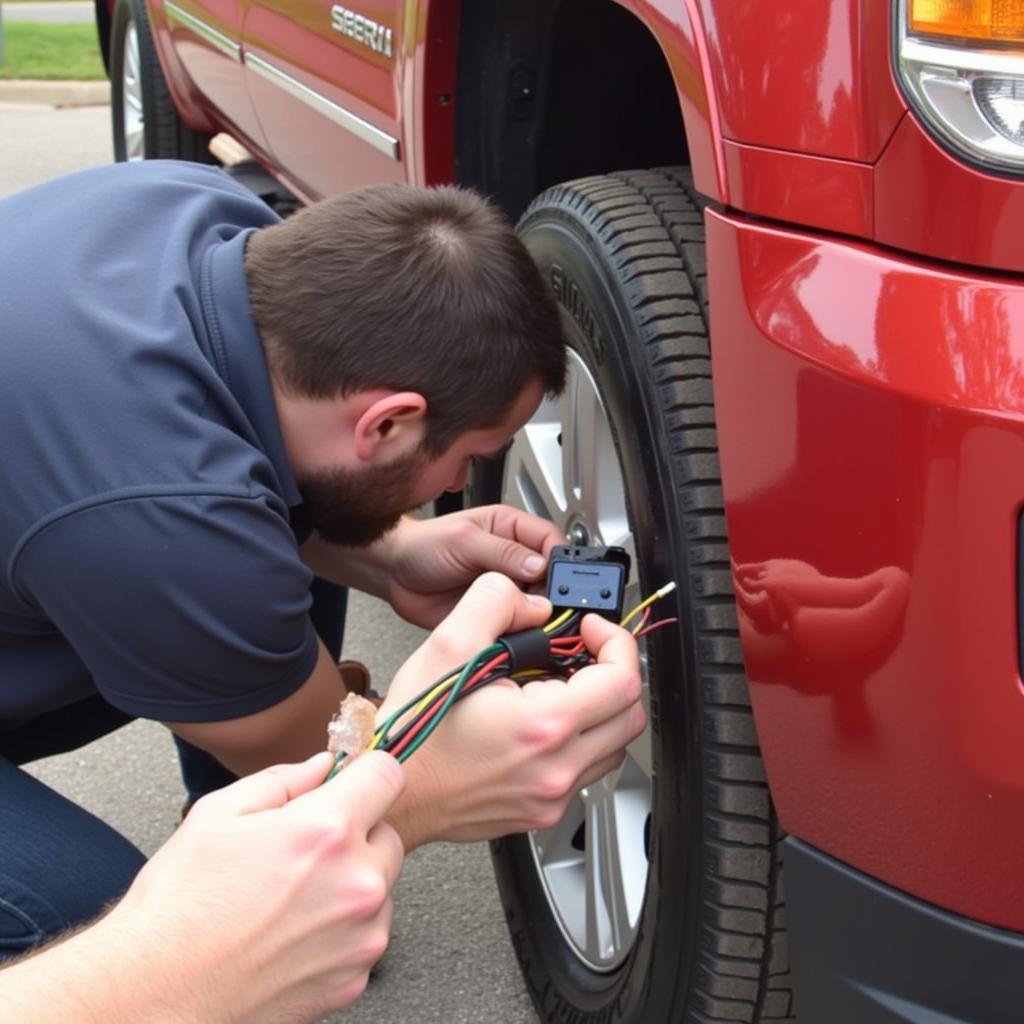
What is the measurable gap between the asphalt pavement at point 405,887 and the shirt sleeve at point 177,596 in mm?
292

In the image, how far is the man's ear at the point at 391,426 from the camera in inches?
60.2

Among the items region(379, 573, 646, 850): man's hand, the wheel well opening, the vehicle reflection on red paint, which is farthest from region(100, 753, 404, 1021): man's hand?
the wheel well opening

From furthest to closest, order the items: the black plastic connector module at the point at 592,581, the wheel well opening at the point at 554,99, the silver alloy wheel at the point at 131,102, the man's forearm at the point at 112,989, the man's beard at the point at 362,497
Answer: the silver alloy wheel at the point at 131,102, the wheel well opening at the point at 554,99, the man's beard at the point at 362,497, the black plastic connector module at the point at 592,581, the man's forearm at the point at 112,989

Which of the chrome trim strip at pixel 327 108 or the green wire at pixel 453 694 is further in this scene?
the chrome trim strip at pixel 327 108

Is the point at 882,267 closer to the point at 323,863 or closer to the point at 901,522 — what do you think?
the point at 901,522

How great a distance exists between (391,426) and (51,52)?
11434 mm

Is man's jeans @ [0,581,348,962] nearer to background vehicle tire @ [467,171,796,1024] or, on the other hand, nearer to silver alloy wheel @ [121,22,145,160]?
background vehicle tire @ [467,171,796,1024]

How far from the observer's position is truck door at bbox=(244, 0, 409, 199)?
224cm

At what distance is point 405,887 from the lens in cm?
223

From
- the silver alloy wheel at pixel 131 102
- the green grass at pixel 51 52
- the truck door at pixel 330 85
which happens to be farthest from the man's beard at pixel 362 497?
the green grass at pixel 51 52

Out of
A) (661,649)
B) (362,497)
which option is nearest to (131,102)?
(362,497)

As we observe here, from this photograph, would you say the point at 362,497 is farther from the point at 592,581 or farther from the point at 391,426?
the point at 592,581

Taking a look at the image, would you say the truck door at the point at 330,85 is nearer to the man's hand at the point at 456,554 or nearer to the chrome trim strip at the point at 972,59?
the man's hand at the point at 456,554

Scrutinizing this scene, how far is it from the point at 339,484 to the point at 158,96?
326 centimetres
